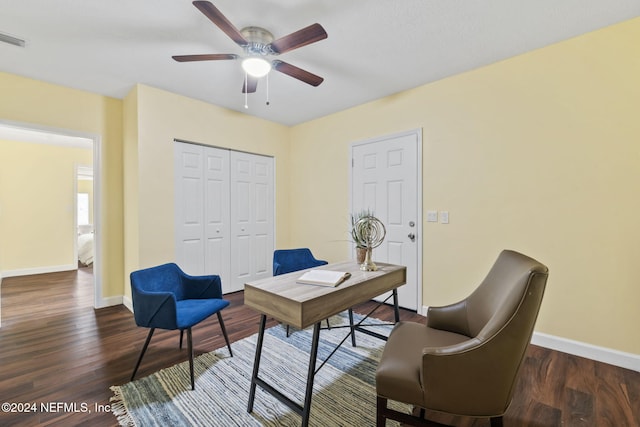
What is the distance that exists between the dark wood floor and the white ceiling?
2.57 meters

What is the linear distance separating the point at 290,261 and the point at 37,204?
529 centimetres

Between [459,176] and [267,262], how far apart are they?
2978mm

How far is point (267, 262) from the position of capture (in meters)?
4.33

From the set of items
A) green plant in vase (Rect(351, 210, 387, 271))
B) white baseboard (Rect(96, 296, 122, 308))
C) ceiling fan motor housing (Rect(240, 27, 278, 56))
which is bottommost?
white baseboard (Rect(96, 296, 122, 308))

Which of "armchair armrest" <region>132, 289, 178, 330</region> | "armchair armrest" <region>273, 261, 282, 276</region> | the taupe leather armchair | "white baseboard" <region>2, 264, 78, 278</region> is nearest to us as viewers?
the taupe leather armchair

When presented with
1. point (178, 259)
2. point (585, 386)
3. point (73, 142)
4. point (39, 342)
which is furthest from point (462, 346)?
point (73, 142)

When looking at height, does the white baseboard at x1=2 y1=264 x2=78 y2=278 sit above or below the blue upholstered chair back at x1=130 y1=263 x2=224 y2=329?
below

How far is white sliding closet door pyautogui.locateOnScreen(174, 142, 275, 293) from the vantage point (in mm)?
3391

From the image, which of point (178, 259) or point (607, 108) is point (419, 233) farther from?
point (178, 259)

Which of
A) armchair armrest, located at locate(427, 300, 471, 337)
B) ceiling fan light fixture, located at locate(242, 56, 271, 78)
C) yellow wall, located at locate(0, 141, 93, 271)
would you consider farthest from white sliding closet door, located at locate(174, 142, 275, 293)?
yellow wall, located at locate(0, 141, 93, 271)

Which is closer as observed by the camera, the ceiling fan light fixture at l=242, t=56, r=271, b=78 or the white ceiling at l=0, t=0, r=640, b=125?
the white ceiling at l=0, t=0, r=640, b=125

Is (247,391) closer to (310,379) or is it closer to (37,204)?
(310,379)

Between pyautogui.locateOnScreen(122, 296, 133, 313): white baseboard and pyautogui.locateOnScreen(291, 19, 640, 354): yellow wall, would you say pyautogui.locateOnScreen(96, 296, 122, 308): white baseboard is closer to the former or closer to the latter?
pyautogui.locateOnScreen(122, 296, 133, 313): white baseboard

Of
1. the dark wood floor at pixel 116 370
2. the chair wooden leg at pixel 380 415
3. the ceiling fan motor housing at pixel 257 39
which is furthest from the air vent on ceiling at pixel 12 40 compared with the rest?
the chair wooden leg at pixel 380 415
